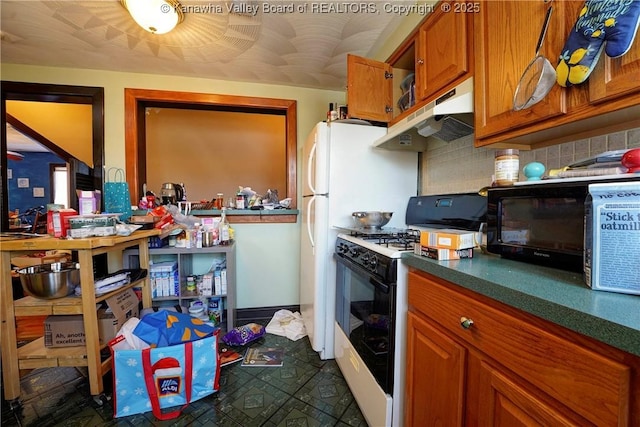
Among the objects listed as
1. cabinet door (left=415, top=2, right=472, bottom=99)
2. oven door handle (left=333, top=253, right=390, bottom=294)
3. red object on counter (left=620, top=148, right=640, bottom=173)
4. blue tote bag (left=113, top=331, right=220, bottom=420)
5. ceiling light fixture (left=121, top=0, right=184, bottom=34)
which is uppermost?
ceiling light fixture (left=121, top=0, right=184, bottom=34)

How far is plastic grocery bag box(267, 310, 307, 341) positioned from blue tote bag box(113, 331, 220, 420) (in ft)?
2.72

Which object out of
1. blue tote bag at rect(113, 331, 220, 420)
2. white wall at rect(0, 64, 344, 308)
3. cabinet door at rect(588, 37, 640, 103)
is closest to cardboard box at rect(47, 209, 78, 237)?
blue tote bag at rect(113, 331, 220, 420)

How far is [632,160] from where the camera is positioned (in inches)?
24.6

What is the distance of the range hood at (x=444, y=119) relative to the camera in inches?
43.6

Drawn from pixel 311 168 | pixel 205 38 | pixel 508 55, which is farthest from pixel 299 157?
pixel 508 55

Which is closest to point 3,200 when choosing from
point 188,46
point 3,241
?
point 3,241

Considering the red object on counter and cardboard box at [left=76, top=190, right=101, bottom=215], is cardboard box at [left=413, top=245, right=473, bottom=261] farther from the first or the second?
cardboard box at [left=76, top=190, right=101, bottom=215]

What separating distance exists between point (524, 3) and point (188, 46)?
6.66 feet

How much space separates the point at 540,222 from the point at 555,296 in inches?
15.6

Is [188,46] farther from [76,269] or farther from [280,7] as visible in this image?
[76,269]

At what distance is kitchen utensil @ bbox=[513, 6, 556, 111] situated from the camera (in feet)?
2.61

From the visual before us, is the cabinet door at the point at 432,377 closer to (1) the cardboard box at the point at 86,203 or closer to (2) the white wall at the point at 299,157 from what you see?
(2) the white wall at the point at 299,157

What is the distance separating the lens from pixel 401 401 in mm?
1079

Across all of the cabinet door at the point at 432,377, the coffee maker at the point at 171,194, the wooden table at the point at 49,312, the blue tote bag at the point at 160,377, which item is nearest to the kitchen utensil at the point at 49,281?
the wooden table at the point at 49,312
